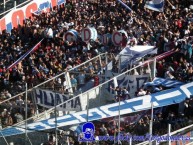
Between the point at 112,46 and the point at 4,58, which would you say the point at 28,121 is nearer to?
the point at 112,46

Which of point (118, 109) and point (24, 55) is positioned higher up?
point (24, 55)

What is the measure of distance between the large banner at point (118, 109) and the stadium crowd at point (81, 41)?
1.45 metres

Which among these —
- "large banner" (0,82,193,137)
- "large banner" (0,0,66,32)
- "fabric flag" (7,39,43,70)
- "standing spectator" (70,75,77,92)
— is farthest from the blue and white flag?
"large banner" (0,0,66,32)

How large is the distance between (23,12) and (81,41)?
622 centimetres

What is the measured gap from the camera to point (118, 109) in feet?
76.8

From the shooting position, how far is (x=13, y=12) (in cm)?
3884

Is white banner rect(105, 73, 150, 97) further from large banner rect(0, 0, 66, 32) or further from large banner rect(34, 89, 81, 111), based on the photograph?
large banner rect(0, 0, 66, 32)

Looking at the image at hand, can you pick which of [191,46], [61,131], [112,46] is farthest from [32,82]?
[61,131]

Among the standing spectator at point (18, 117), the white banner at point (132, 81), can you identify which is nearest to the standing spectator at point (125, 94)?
the white banner at point (132, 81)

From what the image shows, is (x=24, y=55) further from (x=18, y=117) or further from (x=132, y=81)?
(x=18, y=117)

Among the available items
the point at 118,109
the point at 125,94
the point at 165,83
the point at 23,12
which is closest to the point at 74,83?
the point at 125,94

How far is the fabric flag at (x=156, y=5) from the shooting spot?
33.8 meters

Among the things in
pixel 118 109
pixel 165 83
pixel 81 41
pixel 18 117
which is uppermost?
pixel 81 41

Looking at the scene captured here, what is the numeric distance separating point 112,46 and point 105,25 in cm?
268
